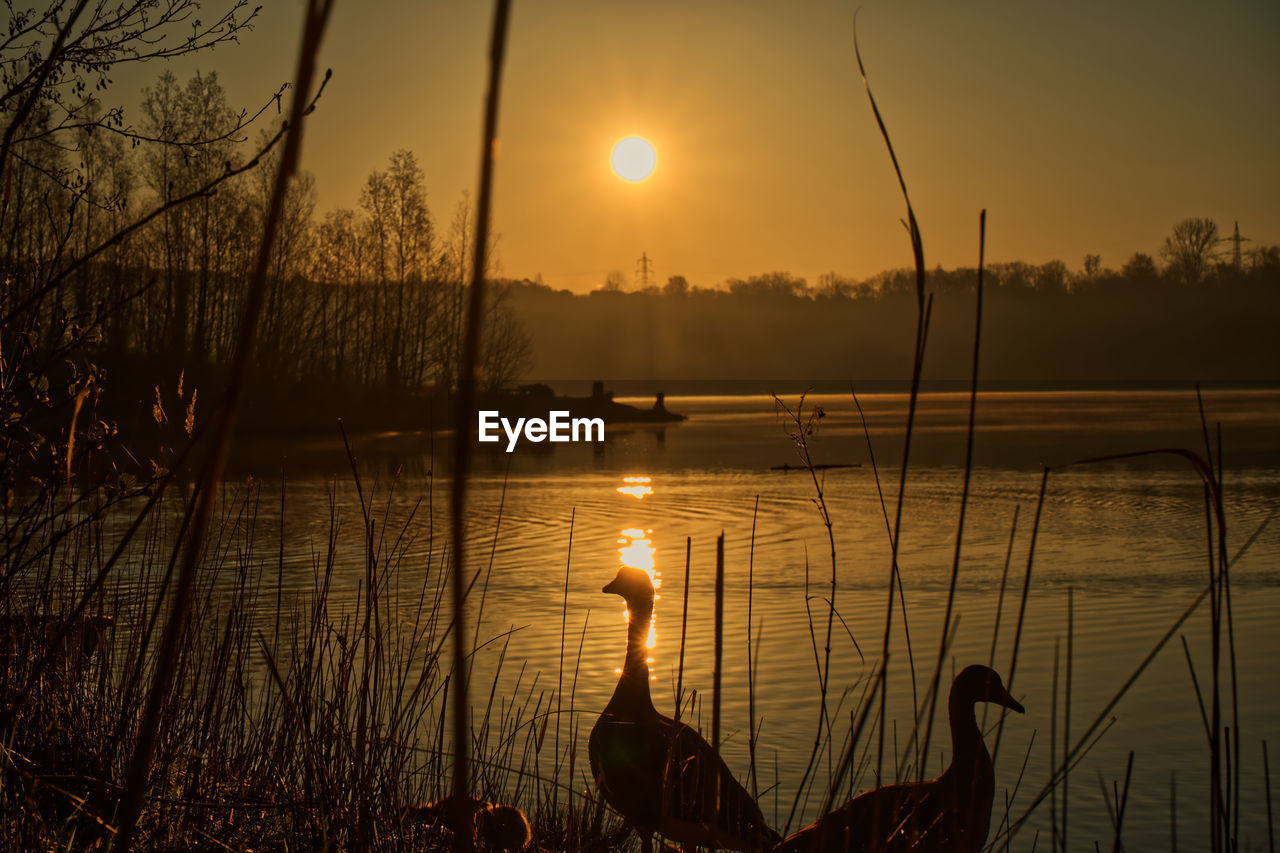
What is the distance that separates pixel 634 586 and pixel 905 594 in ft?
19.1

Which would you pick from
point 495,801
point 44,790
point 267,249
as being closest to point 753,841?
point 495,801

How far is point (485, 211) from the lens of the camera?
1.25ft

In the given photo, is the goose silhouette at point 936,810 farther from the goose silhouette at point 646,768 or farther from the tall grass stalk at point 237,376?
the tall grass stalk at point 237,376

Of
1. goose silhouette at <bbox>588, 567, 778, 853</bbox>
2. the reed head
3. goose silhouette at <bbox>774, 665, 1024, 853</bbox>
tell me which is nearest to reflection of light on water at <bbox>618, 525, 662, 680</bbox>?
the reed head

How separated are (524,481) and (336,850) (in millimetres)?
18897

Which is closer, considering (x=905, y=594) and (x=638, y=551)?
(x=905, y=594)

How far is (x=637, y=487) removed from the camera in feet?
64.2

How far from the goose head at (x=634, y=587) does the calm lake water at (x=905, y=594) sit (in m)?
0.23

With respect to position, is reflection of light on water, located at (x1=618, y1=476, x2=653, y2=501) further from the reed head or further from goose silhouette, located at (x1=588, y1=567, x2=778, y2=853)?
goose silhouette, located at (x1=588, y1=567, x2=778, y2=853)

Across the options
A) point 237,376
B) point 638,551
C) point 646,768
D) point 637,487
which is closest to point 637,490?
point 637,487

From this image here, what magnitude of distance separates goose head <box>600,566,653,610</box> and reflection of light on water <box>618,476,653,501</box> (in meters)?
13.2

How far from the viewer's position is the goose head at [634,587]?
4.09 m

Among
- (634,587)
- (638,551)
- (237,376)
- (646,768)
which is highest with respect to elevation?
(237,376)

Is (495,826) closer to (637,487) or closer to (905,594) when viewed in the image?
(905,594)
